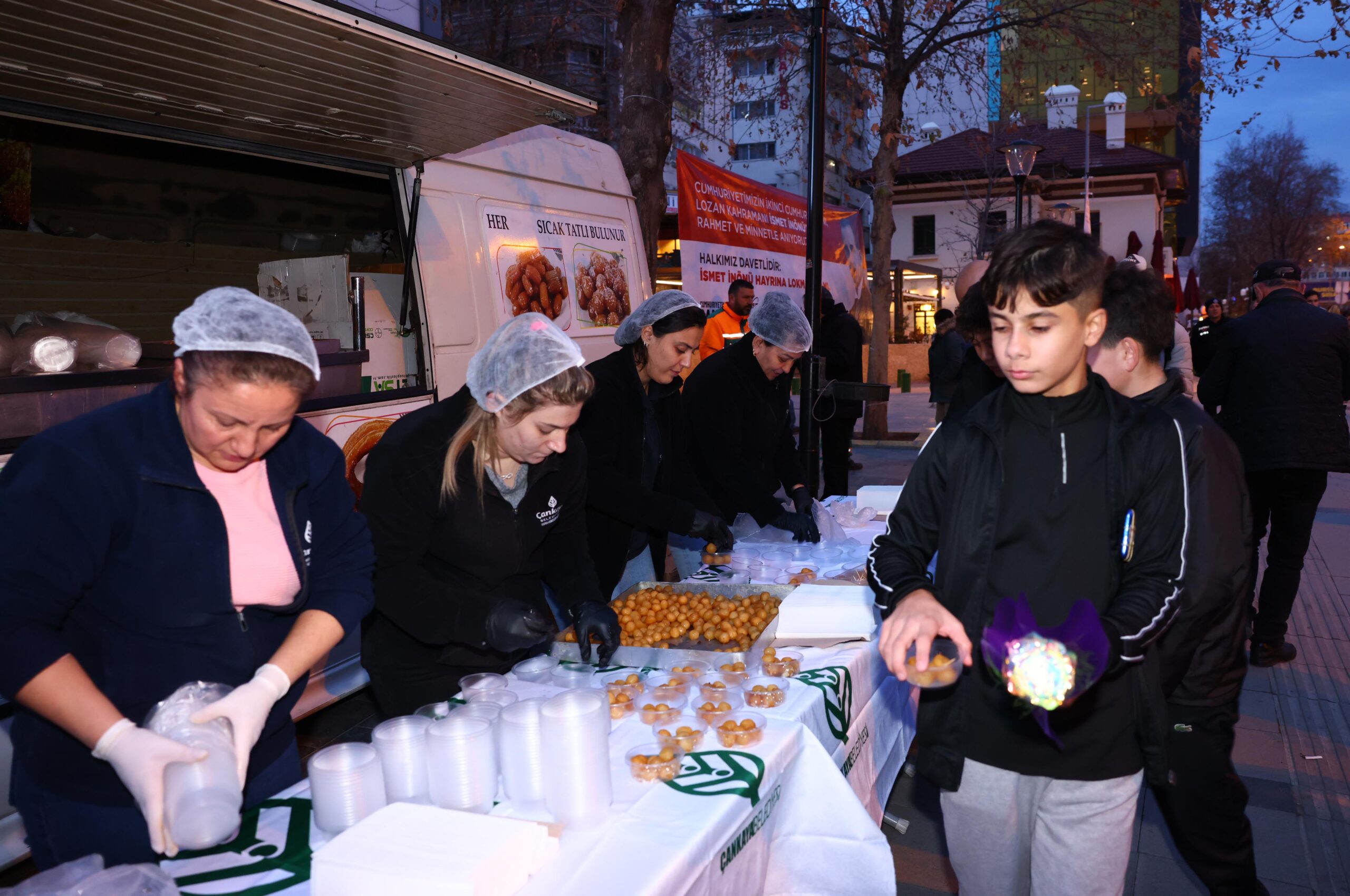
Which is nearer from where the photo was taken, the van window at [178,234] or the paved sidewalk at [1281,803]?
the paved sidewalk at [1281,803]

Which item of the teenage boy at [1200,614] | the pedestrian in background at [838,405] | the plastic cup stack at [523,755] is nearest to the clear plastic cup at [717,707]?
the plastic cup stack at [523,755]

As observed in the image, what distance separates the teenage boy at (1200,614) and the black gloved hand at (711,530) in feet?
5.92

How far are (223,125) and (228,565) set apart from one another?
3.58 m

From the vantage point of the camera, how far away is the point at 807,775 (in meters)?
2.47

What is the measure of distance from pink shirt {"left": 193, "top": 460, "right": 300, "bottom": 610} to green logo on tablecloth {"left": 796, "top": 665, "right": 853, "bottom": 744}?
1.47 meters

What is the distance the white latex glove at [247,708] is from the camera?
6.03ft

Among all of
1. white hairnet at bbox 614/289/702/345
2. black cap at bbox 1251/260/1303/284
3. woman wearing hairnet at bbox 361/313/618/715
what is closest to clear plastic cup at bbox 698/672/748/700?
woman wearing hairnet at bbox 361/313/618/715

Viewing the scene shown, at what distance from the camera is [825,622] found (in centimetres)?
319

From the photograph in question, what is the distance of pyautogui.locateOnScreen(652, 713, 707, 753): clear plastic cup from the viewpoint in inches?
89.7

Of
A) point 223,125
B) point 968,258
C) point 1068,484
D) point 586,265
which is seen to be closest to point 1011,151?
point 586,265

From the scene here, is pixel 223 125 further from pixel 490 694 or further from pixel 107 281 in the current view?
pixel 490 694

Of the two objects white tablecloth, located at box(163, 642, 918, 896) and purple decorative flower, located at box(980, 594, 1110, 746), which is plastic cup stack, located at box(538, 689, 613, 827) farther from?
purple decorative flower, located at box(980, 594, 1110, 746)

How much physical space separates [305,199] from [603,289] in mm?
2470

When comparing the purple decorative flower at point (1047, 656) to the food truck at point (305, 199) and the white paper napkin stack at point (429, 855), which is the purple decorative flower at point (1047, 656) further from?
the food truck at point (305, 199)
